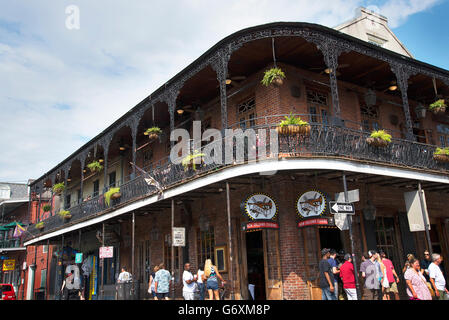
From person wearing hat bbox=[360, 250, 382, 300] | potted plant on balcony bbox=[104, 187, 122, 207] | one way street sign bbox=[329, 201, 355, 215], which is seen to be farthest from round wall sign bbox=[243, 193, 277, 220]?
potted plant on balcony bbox=[104, 187, 122, 207]

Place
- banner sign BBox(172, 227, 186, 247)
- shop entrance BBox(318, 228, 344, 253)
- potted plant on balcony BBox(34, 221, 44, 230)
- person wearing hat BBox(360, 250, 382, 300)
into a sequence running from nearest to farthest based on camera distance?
person wearing hat BBox(360, 250, 382, 300)
banner sign BBox(172, 227, 186, 247)
shop entrance BBox(318, 228, 344, 253)
potted plant on balcony BBox(34, 221, 44, 230)

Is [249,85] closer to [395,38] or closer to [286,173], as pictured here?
[286,173]

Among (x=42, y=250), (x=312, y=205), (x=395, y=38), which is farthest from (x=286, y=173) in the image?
(x=42, y=250)

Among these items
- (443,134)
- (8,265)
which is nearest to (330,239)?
(443,134)

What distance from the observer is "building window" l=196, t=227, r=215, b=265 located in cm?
1378

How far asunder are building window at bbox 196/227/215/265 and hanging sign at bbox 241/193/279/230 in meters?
3.36

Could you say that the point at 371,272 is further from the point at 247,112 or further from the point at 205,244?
the point at 247,112

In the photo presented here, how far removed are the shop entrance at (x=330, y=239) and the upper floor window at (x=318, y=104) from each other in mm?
3423

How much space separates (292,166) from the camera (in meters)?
9.80

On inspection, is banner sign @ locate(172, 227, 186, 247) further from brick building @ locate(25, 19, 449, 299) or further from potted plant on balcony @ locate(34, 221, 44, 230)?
potted plant on balcony @ locate(34, 221, 44, 230)

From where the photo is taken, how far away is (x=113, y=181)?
21.9 m

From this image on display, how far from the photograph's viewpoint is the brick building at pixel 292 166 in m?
10.5

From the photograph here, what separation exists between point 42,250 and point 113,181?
1180 cm

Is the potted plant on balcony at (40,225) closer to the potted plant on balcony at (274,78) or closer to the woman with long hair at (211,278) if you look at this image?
the woman with long hair at (211,278)
